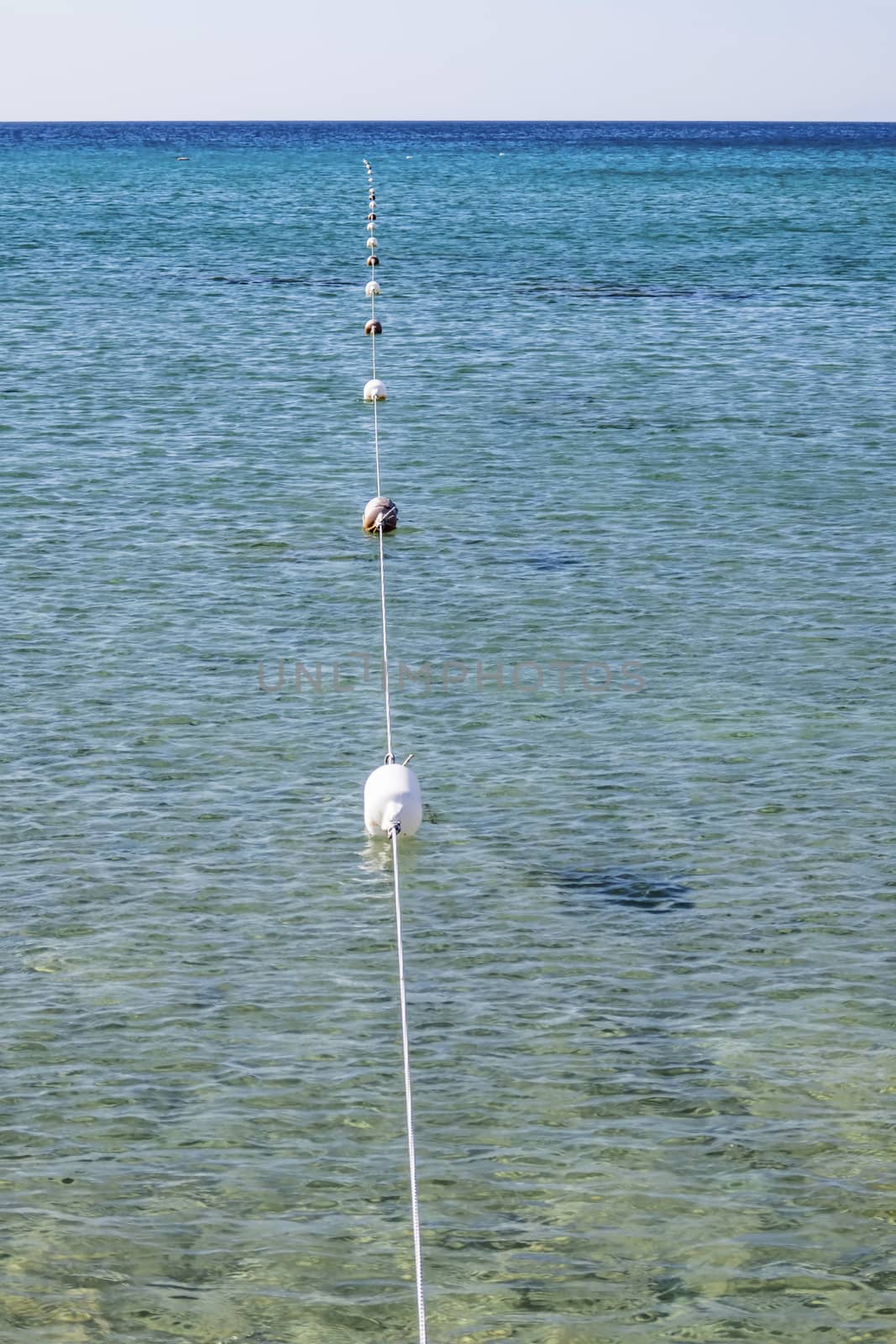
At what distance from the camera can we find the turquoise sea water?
1091 centimetres

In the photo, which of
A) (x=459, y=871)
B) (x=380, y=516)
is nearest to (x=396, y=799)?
(x=459, y=871)

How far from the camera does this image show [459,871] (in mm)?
16141

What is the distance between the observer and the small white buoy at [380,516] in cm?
2756

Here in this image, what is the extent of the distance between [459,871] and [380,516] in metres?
12.2

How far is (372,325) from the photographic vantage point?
146 feet

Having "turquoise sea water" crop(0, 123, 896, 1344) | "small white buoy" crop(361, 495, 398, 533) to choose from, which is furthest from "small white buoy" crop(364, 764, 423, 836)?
"small white buoy" crop(361, 495, 398, 533)

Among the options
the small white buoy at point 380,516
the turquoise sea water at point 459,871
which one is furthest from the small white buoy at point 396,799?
the small white buoy at point 380,516

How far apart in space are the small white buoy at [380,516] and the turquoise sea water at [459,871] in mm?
708

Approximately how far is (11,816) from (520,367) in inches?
1144

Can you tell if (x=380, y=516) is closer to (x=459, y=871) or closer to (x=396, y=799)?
(x=459, y=871)

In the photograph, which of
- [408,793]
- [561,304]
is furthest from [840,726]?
[561,304]

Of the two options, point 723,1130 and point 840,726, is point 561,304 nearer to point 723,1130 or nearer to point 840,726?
point 840,726

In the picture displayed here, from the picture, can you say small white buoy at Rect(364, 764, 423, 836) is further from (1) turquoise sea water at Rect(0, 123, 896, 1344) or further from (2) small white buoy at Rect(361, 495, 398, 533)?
(2) small white buoy at Rect(361, 495, 398, 533)

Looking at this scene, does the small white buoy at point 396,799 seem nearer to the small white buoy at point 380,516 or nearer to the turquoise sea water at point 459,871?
the turquoise sea water at point 459,871
